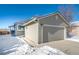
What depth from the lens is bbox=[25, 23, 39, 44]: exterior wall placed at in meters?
3.62

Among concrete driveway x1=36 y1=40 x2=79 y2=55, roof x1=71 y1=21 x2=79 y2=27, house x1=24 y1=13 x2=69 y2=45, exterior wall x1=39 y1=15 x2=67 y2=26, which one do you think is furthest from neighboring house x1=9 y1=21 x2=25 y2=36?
roof x1=71 y1=21 x2=79 y2=27

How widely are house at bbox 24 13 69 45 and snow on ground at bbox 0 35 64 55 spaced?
0.18 m

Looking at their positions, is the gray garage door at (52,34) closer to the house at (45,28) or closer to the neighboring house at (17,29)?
the house at (45,28)

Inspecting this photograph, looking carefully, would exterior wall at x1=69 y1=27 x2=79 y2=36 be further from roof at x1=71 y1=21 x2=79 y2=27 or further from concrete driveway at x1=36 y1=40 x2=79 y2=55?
concrete driveway at x1=36 y1=40 x2=79 y2=55

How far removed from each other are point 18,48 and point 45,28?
2.84 feet

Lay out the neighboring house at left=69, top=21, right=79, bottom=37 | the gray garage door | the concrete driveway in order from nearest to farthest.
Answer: the concrete driveway
the neighboring house at left=69, top=21, right=79, bottom=37
the gray garage door

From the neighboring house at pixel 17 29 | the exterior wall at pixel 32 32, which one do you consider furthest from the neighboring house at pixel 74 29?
the neighboring house at pixel 17 29

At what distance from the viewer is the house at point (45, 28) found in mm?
3574

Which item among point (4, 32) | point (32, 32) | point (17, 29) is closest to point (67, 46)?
point (32, 32)

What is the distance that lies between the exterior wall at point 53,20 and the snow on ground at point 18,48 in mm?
646
